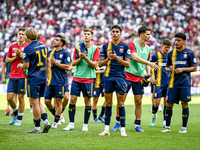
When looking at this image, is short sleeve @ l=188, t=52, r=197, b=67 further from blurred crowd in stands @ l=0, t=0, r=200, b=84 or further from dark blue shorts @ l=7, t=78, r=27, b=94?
blurred crowd in stands @ l=0, t=0, r=200, b=84

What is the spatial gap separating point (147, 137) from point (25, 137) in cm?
256

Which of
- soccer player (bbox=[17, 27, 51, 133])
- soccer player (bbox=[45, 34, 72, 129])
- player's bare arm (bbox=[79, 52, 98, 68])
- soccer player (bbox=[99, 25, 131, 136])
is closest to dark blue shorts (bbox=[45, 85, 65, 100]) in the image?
soccer player (bbox=[45, 34, 72, 129])

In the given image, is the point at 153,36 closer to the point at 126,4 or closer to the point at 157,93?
the point at 126,4

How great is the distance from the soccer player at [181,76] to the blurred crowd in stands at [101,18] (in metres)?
19.1

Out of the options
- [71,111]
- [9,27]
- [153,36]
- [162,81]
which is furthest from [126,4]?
[71,111]

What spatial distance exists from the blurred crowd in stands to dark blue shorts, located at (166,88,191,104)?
19.2 meters

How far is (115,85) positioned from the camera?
6695 mm

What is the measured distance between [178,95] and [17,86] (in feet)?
14.3

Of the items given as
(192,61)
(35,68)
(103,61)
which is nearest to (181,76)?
(192,61)

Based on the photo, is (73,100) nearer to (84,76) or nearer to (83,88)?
(83,88)

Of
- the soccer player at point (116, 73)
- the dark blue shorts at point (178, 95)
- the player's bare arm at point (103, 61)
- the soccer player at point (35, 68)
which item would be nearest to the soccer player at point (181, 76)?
the dark blue shorts at point (178, 95)

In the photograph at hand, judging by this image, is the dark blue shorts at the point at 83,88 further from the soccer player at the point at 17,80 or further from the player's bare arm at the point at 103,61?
the soccer player at the point at 17,80

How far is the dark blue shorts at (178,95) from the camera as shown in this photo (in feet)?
24.0

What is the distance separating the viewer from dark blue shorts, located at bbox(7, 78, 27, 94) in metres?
8.46
